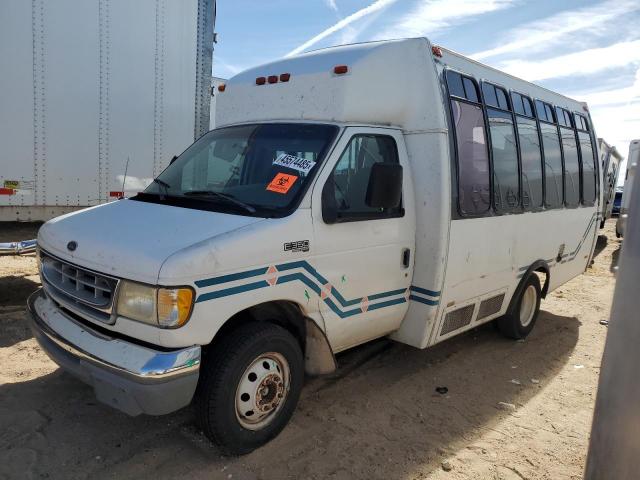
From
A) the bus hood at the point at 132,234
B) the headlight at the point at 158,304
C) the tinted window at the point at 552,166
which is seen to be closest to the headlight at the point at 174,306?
the headlight at the point at 158,304

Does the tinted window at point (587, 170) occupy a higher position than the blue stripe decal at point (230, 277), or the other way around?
the tinted window at point (587, 170)

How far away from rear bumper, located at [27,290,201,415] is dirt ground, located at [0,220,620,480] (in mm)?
559

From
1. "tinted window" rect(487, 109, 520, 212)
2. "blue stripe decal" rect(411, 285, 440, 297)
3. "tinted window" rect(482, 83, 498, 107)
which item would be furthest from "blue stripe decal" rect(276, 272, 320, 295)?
"tinted window" rect(482, 83, 498, 107)

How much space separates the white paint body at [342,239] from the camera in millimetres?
2986

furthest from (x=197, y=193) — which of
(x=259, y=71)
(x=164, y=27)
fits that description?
(x=164, y=27)

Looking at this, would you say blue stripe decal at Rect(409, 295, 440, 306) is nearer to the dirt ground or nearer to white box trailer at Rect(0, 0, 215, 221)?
the dirt ground

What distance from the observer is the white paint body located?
9.80 ft

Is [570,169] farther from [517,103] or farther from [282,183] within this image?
[282,183]

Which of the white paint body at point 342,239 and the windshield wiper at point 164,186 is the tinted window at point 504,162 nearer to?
the white paint body at point 342,239

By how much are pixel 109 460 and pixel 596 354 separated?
516 cm

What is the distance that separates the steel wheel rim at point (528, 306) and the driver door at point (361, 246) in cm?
247

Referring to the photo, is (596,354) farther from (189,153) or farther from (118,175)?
(118,175)

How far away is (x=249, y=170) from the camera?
12.6 feet

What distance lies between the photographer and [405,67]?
4176 millimetres
